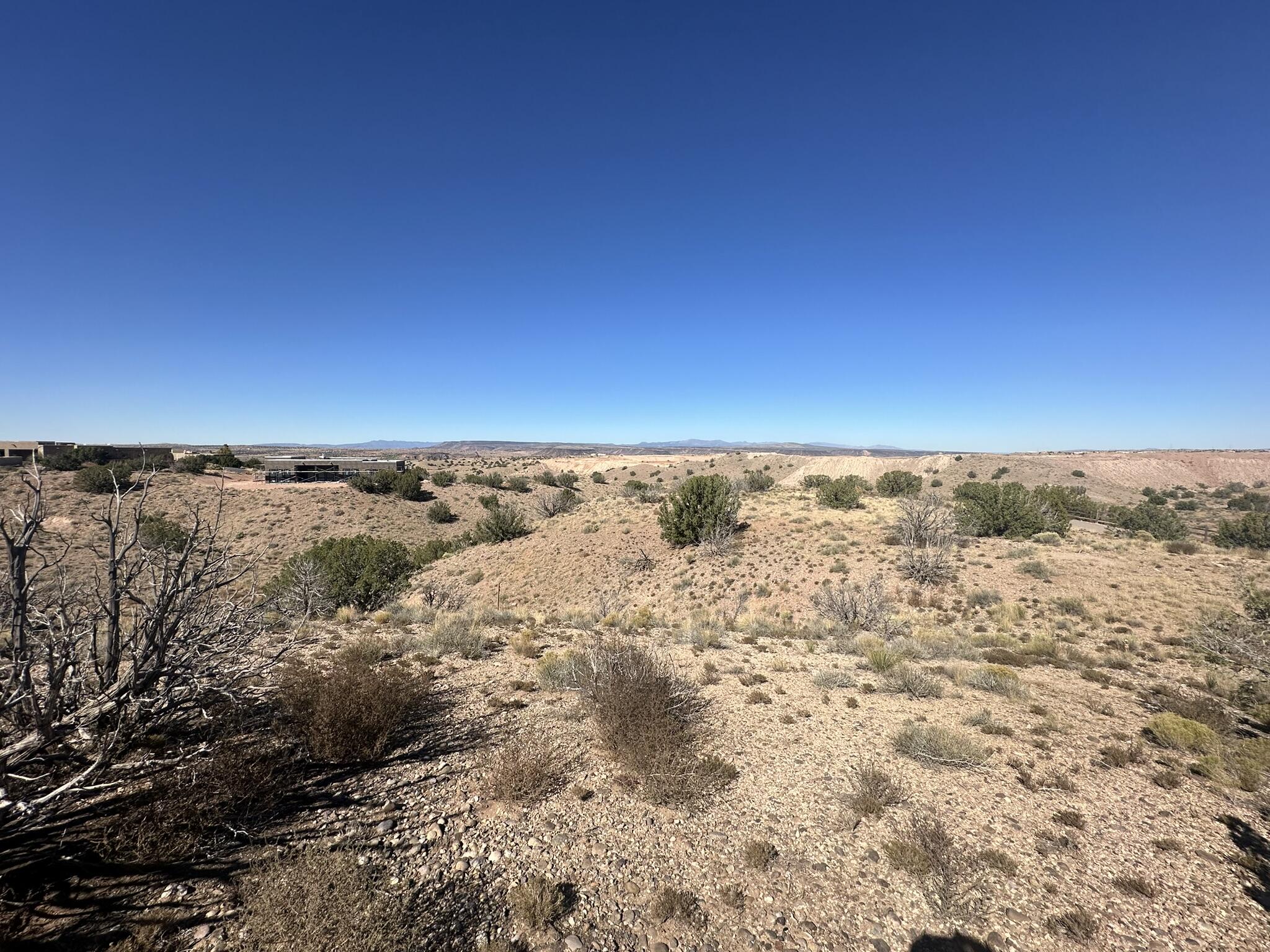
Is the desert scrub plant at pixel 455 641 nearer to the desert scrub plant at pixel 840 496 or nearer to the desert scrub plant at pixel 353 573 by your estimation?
the desert scrub plant at pixel 353 573

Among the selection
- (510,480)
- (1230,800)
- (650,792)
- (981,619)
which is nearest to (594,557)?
(981,619)

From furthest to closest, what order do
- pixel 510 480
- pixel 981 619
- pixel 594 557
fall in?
pixel 510 480 < pixel 594 557 < pixel 981 619

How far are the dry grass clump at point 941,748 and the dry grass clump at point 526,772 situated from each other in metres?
4.51

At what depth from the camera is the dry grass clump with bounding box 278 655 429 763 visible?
561 cm

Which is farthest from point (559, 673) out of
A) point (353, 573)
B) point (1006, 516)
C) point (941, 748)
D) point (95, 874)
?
point (1006, 516)

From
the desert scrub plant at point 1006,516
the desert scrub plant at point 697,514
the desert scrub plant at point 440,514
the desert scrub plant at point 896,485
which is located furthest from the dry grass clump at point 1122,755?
the desert scrub plant at point 440,514

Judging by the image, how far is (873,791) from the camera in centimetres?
554

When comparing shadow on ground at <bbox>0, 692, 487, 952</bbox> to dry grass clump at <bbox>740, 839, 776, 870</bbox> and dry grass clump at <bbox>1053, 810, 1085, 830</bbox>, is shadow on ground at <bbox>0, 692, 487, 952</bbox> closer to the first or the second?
dry grass clump at <bbox>740, 839, 776, 870</bbox>

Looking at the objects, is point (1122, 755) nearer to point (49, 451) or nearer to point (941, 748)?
point (941, 748)

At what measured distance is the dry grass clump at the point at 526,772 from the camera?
5.28 m

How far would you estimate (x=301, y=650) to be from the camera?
9.41 metres

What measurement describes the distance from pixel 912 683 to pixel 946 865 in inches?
180

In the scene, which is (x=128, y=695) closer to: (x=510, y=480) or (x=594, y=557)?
(x=594, y=557)

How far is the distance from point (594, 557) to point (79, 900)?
2198 cm
